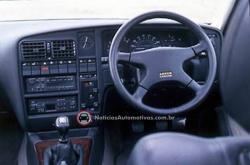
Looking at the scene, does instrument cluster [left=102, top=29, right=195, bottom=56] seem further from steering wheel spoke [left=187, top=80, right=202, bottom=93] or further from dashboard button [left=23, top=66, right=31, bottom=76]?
dashboard button [left=23, top=66, right=31, bottom=76]

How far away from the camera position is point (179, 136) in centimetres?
135

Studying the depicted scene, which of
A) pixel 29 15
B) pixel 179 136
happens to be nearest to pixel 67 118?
pixel 29 15

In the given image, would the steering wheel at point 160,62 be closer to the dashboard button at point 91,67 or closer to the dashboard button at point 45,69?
the dashboard button at point 91,67

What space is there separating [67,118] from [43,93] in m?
0.17

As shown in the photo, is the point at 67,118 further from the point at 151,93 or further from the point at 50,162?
the point at 151,93

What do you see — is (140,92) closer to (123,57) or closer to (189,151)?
(123,57)

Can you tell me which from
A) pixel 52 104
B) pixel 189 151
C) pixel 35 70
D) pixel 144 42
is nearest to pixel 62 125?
pixel 52 104

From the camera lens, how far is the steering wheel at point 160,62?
2.35 metres

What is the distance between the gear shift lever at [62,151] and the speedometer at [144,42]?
476mm

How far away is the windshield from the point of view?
2.79 m

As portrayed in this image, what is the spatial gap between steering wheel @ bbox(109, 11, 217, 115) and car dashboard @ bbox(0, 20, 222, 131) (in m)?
0.14

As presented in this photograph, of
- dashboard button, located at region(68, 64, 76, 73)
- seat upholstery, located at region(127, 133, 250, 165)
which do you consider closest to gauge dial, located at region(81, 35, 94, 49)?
dashboard button, located at region(68, 64, 76, 73)

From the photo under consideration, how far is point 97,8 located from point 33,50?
482 mm

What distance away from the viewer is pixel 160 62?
238cm
